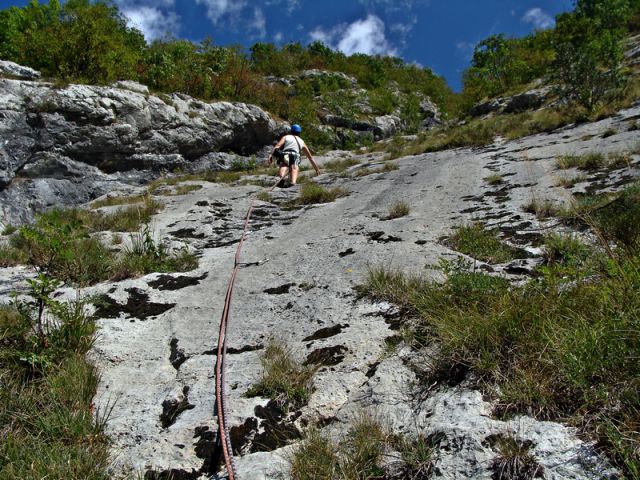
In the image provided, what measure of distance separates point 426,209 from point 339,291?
2.97 meters

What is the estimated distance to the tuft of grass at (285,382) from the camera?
104 inches

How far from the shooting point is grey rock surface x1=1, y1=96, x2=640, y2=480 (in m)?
2.16

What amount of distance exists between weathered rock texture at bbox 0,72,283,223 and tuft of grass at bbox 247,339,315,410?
9098 millimetres

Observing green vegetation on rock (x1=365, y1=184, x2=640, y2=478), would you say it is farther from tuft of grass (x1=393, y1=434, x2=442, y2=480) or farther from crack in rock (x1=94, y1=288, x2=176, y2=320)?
crack in rock (x1=94, y1=288, x2=176, y2=320)

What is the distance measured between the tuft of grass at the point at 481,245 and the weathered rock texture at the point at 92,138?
953 cm

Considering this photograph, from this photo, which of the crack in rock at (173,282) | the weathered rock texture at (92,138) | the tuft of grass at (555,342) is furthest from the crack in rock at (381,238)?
the weathered rock texture at (92,138)

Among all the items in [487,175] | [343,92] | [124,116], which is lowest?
[487,175]

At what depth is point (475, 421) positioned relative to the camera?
6.83 feet

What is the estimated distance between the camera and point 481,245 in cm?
450

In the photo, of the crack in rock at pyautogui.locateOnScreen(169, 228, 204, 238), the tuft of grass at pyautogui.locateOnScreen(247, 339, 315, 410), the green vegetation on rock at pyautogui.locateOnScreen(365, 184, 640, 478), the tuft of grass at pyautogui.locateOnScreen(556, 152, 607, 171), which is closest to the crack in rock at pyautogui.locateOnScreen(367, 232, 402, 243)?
the green vegetation on rock at pyautogui.locateOnScreen(365, 184, 640, 478)

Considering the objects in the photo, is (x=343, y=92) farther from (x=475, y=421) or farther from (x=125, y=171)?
(x=475, y=421)

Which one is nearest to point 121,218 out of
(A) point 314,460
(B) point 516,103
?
(A) point 314,460

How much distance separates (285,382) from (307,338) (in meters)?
0.71

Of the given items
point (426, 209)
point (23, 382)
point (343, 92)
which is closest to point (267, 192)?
point (426, 209)
